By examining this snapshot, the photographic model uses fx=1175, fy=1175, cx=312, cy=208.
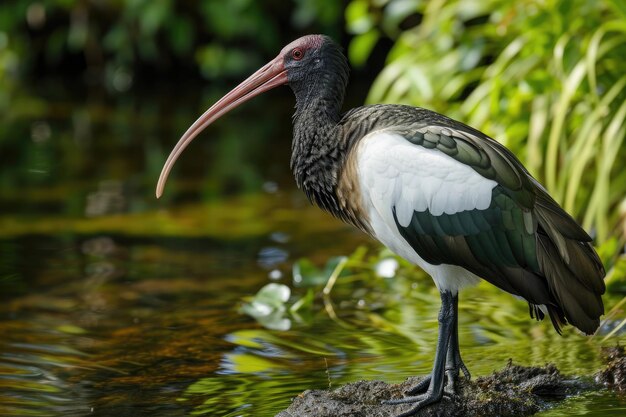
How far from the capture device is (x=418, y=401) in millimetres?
4301

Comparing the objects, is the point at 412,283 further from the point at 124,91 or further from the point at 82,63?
the point at 82,63

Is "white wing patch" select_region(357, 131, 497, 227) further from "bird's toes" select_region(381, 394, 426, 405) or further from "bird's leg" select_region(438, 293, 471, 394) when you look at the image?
"bird's toes" select_region(381, 394, 426, 405)

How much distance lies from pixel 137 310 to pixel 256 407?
1.74 metres

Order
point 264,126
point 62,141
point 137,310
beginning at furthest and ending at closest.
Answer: point 264,126, point 62,141, point 137,310

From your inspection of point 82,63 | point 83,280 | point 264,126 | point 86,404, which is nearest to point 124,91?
point 82,63

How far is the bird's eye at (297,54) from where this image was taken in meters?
5.03

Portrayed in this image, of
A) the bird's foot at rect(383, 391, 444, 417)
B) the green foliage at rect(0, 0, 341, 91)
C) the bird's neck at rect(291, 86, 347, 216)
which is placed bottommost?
the bird's foot at rect(383, 391, 444, 417)

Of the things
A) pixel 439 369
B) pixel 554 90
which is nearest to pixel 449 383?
pixel 439 369

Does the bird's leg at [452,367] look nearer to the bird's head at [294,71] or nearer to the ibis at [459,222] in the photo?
the ibis at [459,222]

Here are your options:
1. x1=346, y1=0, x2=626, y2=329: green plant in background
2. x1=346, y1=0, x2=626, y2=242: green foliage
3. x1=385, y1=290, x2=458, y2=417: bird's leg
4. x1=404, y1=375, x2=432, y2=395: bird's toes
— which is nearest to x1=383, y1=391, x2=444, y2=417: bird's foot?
x1=385, y1=290, x2=458, y2=417: bird's leg

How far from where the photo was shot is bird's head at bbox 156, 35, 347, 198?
5.01 m

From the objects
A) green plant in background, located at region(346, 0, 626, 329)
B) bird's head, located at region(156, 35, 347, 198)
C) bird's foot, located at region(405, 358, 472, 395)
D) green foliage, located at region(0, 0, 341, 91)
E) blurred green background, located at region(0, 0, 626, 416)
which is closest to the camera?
bird's foot, located at region(405, 358, 472, 395)

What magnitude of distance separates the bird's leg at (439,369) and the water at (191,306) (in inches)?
19.3

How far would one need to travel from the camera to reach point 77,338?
5.80 meters
